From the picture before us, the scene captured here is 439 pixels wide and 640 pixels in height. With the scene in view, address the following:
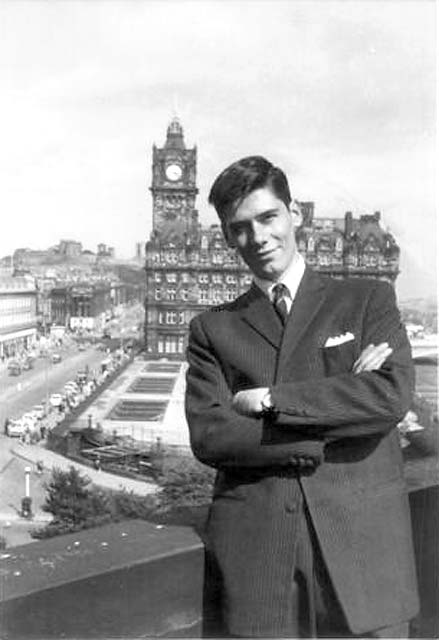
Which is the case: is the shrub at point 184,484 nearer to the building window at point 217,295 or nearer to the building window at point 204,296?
the building window at point 217,295

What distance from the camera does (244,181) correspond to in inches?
46.4

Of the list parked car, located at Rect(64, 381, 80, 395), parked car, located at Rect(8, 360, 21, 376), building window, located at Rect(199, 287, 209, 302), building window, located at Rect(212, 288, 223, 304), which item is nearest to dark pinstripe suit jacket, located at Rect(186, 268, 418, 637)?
parked car, located at Rect(8, 360, 21, 376)

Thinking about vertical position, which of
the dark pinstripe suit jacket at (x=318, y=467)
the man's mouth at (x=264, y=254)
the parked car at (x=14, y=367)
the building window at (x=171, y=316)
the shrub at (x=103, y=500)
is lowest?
the shrub at (x=103, y=500)

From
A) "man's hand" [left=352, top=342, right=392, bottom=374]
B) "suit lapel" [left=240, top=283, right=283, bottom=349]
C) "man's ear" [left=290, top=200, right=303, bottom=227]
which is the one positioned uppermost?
"man's ear" [left=290, top=200, right=303, bottom=227]

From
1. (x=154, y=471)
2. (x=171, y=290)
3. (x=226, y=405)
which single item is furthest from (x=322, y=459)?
(x=171, y=290)

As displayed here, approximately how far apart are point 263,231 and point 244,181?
77mm

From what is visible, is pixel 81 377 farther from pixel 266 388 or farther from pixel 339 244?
pixel 266 388

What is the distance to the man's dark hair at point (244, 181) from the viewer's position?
1182 mm

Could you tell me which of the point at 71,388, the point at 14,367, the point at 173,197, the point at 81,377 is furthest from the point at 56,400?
the point at 173,197

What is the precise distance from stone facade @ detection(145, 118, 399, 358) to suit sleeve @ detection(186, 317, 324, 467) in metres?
23.6

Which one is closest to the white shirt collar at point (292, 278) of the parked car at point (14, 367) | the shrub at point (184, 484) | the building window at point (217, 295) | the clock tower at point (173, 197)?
the shrub at point (184, 484)

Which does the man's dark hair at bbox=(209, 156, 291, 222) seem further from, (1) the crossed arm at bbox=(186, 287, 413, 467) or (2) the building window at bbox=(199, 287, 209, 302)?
(2) the building window at bbox=(199, 287, 209, 302)

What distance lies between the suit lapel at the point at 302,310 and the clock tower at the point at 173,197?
2565 centimetres

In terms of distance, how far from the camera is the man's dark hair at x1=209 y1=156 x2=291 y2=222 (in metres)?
1.18
